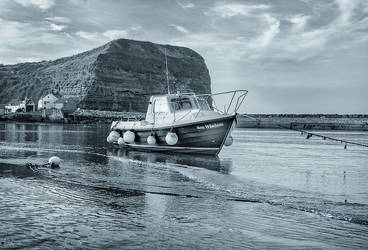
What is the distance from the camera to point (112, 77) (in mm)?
129000

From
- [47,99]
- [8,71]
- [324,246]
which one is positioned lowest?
[324,246]

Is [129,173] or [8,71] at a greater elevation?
[8,71]

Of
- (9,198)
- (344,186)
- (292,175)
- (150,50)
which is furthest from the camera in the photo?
(150,50)

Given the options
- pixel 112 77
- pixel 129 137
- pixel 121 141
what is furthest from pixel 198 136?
pixel 112 77

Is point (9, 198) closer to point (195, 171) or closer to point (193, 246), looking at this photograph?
point (193, 246)

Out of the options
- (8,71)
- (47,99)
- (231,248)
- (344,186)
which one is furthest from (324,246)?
(8,71)

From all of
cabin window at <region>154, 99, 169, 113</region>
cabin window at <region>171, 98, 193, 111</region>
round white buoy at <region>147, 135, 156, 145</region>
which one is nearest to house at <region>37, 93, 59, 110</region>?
cabin window at <region>154, 99, 169, 113</region>

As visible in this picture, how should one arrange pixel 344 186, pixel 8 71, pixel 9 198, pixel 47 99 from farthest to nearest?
pixel 8 71 < pixel 47 99 < pixel 344 186 < pixel 9 198

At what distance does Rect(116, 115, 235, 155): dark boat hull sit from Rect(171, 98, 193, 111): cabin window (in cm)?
153

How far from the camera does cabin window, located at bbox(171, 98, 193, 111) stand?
21.6m

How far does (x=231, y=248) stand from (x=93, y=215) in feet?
9.30

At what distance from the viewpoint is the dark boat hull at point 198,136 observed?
1948 cm

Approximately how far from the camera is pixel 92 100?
120 meters

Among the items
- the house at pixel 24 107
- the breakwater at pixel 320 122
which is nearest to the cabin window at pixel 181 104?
the breakwater at pixel 320 122
